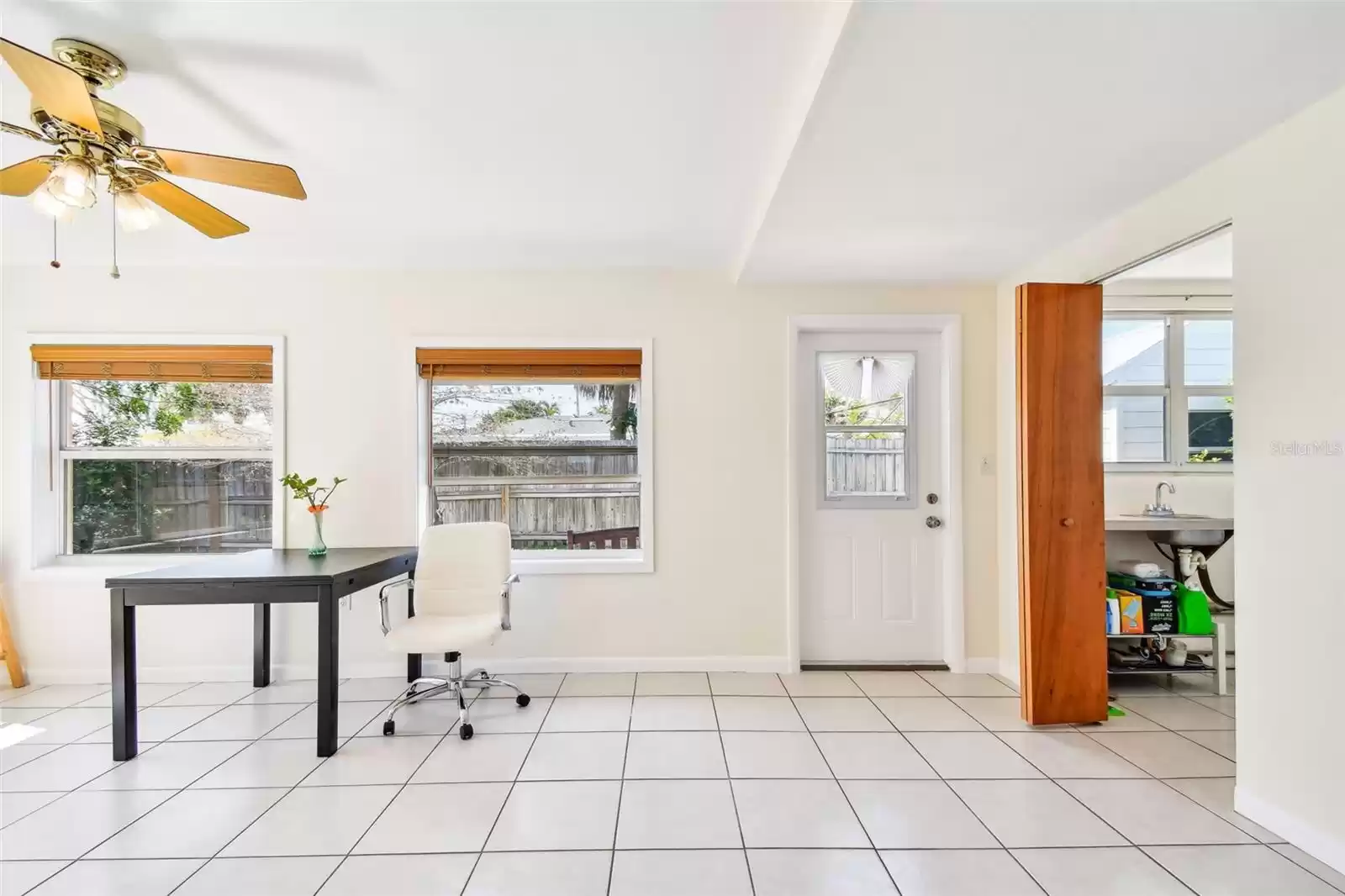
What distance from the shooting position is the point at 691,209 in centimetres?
279

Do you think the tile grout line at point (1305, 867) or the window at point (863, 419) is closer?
the tile grout line at point (1305, 867)

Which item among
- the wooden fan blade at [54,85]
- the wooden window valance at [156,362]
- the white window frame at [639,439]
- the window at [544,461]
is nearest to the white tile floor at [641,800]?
the white window frame at [639,439]

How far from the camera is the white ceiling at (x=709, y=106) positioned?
1569 millimetres

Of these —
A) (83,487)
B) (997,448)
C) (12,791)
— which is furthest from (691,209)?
(83,487)

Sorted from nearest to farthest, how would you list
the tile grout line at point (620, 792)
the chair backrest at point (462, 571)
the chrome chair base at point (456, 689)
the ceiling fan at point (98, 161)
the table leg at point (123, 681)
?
the ceiling fan at point (98, 161)
the tile grout line at point (620, 792)
the table leg at point (123, 681)
the chrome chair base at point (456, 689)
the chair backrest at point (462, 571)

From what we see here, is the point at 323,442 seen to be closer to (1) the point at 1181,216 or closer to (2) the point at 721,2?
(2) the point at 721,2

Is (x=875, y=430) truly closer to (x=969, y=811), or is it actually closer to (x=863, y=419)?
(x=863, y=419)

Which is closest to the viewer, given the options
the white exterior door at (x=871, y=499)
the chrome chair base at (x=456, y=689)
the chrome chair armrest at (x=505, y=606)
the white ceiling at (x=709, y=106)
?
the white ceiling at (x=709, y=106)

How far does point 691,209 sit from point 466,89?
1142mm

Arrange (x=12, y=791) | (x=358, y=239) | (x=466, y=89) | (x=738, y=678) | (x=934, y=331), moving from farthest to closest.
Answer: (x=934, y=331), (x=738, y=678), (x=358, y=239), (x=12, y=791), (x=466, y=89)

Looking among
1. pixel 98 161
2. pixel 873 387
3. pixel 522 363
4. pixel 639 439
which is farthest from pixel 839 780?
pixel 98 161

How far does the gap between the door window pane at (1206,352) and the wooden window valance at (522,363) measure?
3430 millimetres

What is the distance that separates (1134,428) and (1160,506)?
522mm

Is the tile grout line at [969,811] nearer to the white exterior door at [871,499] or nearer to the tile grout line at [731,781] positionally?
the tile grout line at [731,781]
